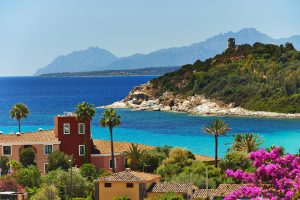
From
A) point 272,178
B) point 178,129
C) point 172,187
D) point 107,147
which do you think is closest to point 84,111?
point 107,147

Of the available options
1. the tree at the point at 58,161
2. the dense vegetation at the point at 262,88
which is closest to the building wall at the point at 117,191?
the tree at the point at 58,161

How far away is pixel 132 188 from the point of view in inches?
1801

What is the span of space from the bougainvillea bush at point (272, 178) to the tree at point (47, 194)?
27.0 meters

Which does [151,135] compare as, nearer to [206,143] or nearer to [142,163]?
[206,143]

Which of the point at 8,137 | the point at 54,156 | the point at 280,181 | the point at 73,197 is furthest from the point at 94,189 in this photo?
the point at 280,181

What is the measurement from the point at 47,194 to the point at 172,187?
8.59 metres

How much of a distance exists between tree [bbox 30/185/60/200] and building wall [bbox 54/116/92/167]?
16415mm

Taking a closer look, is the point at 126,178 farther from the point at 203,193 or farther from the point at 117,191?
the point at 203,193

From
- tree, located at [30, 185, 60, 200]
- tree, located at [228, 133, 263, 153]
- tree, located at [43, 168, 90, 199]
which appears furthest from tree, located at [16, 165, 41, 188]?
tree, located at [228, 133, 263, 153]

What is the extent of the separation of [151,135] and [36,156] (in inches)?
2513

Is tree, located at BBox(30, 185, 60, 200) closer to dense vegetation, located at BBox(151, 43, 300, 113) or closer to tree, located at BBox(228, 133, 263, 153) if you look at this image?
tree, located at BBox(228, 133, 263, 153)

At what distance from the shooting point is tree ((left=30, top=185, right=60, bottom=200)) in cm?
4197

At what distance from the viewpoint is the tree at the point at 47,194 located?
4197cm

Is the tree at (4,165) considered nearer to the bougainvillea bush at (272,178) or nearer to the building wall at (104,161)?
the building wall at (104,161)
